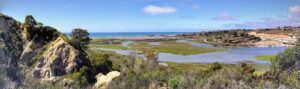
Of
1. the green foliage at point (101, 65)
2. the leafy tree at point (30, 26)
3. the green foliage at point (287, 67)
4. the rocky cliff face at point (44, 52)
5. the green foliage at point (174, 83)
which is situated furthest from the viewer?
the leafy tree at point (30, 26)

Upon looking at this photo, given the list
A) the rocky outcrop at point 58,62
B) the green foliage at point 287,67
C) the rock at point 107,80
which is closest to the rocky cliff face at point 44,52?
the rocky outcrop at point 58,62

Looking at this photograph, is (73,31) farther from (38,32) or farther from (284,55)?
(284,55)

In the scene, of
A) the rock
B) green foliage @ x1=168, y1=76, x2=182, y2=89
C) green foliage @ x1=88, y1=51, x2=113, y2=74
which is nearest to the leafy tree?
green foliage @ x1=88, y1=51, x2=113, y2=74

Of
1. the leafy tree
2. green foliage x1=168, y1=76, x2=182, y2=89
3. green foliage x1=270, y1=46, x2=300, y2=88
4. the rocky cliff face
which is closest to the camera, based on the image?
green foliage x1=270, y1=46, x2=300, y2=88

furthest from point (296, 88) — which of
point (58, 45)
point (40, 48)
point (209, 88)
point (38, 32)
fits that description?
point (38, 32)

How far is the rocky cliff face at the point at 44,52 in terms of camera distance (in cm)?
2391

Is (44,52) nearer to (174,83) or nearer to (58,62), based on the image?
(58,62)

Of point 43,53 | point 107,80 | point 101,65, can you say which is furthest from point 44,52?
point 107,80

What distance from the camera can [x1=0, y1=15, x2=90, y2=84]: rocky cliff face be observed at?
23906 mm

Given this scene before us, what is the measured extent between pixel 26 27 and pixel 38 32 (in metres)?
1.04

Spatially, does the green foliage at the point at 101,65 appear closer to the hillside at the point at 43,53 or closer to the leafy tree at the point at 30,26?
the hillside at the point at 43,53

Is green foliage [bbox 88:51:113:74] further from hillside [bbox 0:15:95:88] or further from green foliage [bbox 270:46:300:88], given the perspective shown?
green foliage [bbox 270:46:300:88]

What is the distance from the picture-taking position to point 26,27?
27.4 m

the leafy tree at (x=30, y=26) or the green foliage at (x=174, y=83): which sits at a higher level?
the leafy tree at (x=30, y=26)
